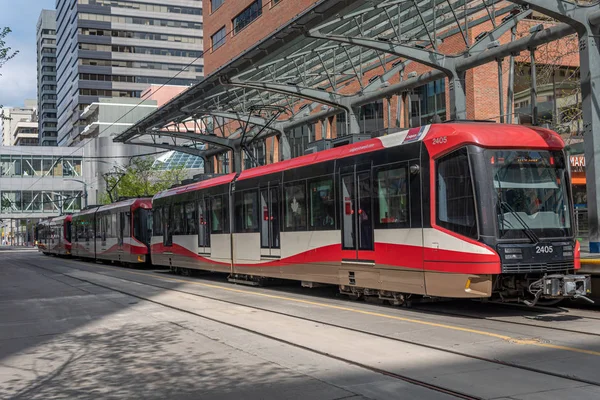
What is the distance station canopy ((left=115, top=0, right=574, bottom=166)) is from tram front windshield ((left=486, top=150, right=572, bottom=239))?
5375 mm

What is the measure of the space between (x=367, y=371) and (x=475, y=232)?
4.17 metres

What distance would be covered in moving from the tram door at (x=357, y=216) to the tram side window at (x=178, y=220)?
435 inches

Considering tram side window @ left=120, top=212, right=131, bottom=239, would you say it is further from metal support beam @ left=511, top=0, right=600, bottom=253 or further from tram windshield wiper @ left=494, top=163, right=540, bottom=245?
tram windshield wiper @ left=494, top=163, right=540, bottom=245

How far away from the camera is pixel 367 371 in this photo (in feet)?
24.8

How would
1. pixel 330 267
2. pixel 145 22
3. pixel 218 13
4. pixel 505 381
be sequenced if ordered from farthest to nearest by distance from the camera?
1. pixel 145 22
2. pixel 218 13
3. pixel 330 267
4. pixel 505 381

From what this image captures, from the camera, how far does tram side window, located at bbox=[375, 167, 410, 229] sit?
1238 cm

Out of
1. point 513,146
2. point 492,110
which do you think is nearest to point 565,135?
point 492,110

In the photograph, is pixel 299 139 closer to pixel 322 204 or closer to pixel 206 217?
pixel 206 217

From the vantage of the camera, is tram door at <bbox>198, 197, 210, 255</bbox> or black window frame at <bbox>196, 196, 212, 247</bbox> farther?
tram door at <bbox>198, 197, 210, 255</bbox>

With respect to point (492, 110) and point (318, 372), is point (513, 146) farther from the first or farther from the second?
point (492, 110)

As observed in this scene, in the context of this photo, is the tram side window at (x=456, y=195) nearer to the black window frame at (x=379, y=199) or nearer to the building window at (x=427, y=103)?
the black window frame at (x=379, y=199)

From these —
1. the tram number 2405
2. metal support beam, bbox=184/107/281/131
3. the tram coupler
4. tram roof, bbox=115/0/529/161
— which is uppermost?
tram roof, bbox=115/0/529/161

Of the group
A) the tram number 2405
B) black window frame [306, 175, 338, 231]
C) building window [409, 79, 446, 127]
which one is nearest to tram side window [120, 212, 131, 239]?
building window [409, 79, 446, 127]

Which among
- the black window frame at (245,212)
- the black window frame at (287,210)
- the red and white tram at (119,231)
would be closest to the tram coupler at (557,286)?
the black window frame at (287,210)
